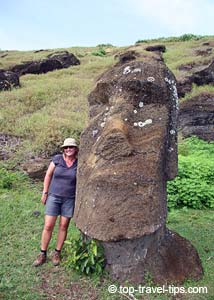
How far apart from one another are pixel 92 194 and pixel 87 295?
110 cm

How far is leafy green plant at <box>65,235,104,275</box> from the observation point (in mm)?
5105

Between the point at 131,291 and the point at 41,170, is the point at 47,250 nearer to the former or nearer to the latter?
the point at 131,291

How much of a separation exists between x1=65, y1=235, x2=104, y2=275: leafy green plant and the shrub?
137 inches

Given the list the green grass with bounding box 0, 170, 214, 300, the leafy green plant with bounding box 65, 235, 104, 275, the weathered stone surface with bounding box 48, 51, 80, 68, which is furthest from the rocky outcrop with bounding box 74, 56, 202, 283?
the weathered stone surface with bounding box 48, 51, 80, 68

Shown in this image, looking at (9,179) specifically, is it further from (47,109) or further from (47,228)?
(47,109)

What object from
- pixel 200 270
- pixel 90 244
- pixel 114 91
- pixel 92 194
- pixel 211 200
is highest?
pixel 114 91

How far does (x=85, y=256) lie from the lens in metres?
5.20

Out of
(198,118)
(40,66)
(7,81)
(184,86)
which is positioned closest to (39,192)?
(198,118)

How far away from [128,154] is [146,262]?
4.05 ft

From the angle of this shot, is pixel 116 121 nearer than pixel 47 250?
Yes

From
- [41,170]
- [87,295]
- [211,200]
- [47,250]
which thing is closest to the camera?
[87,295]

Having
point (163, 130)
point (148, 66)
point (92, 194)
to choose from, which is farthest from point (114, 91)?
point (92, 194)

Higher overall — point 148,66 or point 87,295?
point 148,66

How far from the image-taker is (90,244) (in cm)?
521
